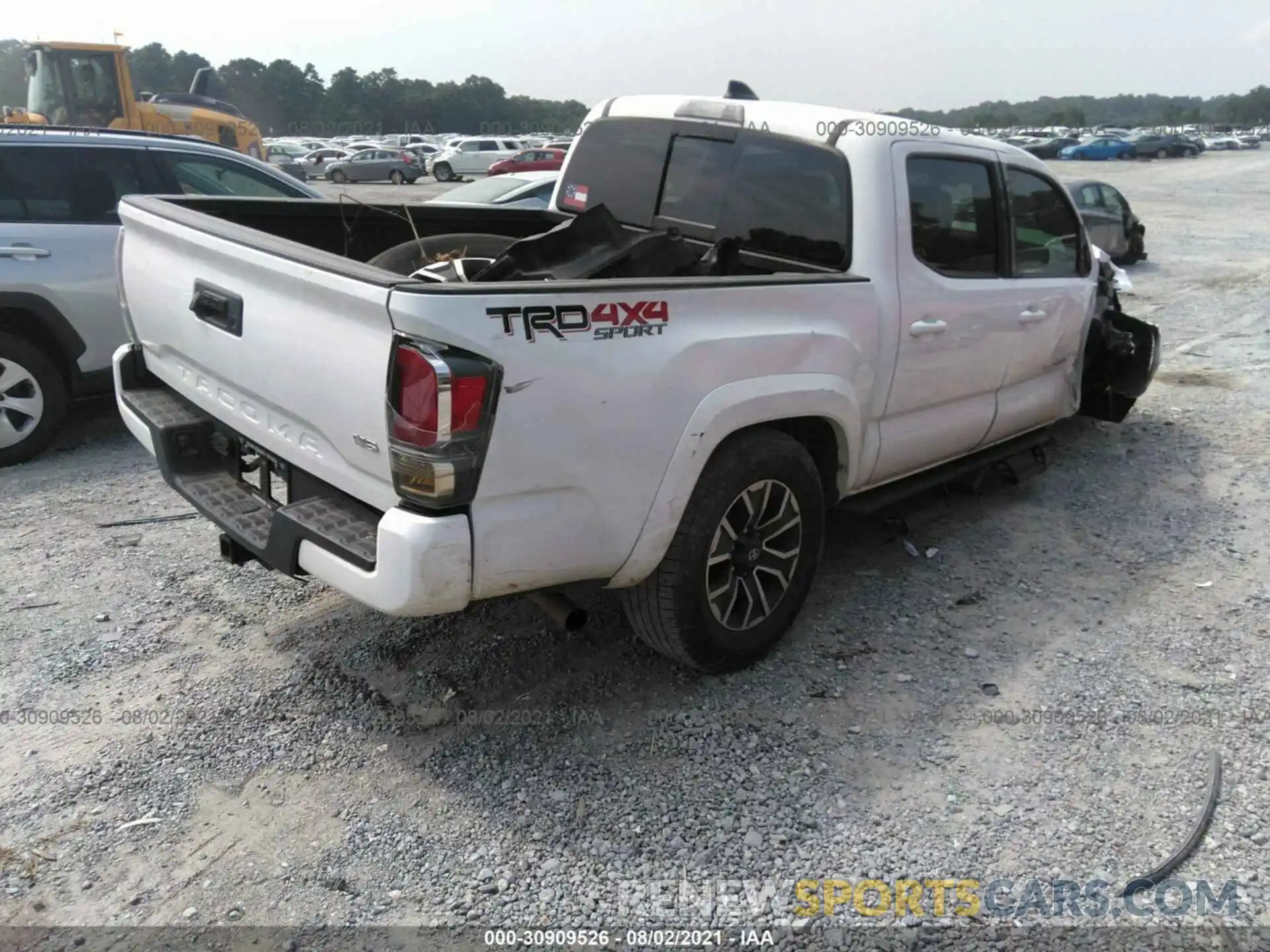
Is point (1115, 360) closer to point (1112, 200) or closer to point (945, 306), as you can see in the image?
point (945, 306)

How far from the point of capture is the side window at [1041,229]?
467cm

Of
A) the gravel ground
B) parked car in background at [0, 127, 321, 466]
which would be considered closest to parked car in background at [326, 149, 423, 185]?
parked car in background at [0, 127, 321, 466]

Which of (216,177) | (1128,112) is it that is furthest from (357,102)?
(1128,112)

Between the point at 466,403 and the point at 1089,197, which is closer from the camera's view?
the point at 466,403

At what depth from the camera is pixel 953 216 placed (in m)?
4.21

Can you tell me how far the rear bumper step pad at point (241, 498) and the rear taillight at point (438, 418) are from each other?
10.8 inches

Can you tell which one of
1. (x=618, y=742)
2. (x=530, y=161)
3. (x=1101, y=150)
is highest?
(x=1101, y=150)

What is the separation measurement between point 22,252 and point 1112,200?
14.9 m

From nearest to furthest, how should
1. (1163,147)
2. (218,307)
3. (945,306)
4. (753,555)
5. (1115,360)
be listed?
(218,307) < (753,555) < (945,306) < (1115,360) < (1163,147)

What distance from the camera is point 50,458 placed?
226 inches

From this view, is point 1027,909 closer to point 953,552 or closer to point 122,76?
point 953,552

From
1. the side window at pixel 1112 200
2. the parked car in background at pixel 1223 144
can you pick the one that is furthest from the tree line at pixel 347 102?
the side window at pixel 1112 200

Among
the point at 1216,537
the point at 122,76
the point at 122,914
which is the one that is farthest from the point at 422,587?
the point at 122,76

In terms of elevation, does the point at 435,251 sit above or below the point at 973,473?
above
